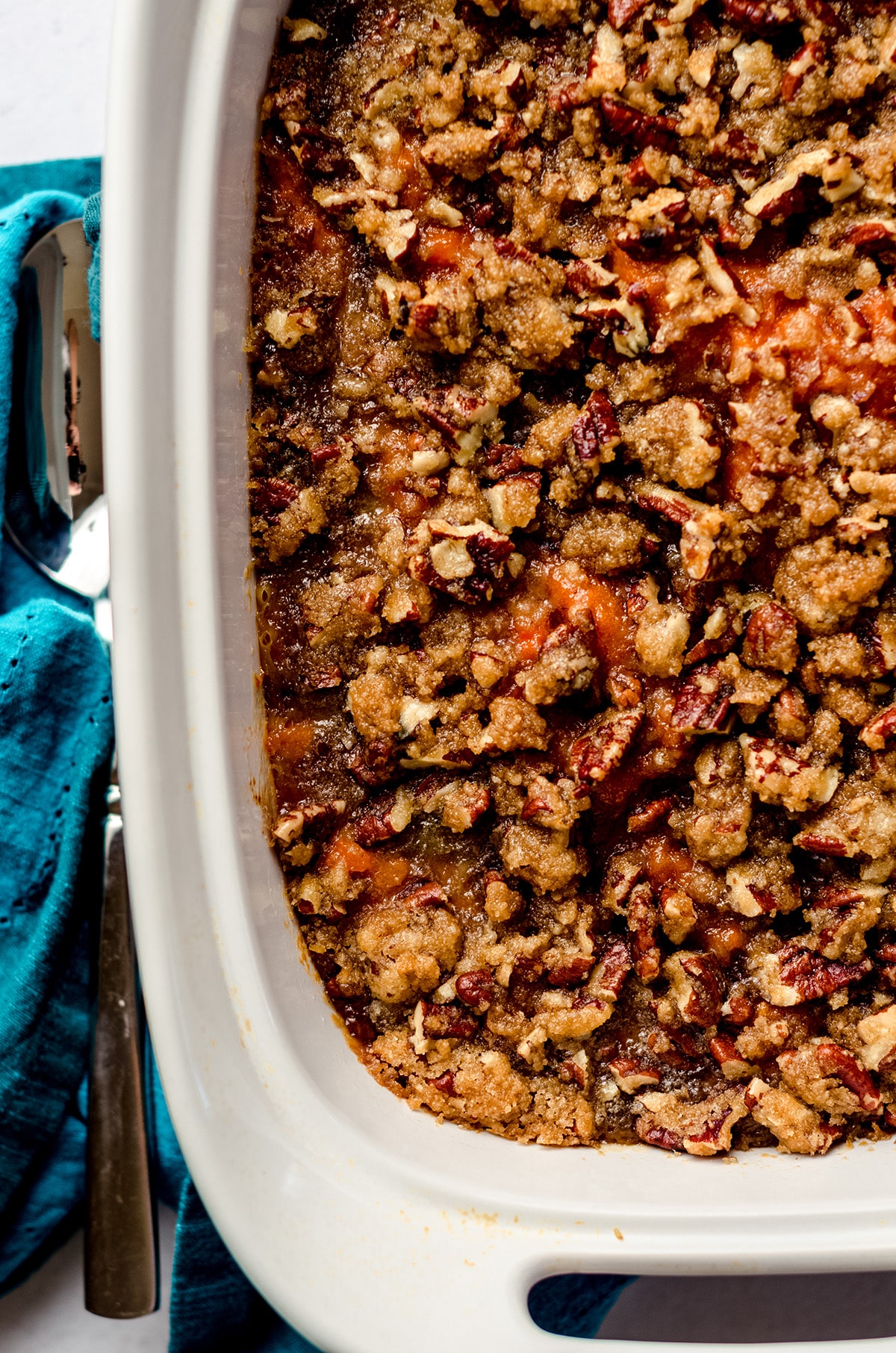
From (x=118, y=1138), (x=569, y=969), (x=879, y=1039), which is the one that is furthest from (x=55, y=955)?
(x=879, y=1039)

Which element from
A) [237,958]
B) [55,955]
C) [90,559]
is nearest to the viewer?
[237,958]

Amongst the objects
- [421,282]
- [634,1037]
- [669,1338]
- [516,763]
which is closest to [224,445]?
[421,282]

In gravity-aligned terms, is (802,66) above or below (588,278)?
above

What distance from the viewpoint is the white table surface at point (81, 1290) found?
1.60 m

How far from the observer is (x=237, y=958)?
1220mm

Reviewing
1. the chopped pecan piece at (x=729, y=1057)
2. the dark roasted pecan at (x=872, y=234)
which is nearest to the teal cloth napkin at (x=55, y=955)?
the chopped pecan piece at (x=729, y=1057)

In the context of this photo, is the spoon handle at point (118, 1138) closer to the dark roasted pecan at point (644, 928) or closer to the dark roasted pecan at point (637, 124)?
the dark roasted pecan at point (644, 928)

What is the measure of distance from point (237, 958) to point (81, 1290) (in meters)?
0.82

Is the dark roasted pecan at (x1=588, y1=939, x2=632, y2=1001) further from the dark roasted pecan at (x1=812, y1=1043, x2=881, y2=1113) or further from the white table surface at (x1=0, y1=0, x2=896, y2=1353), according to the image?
the white table surface at (x1=0, y1=0, x2=896, y2=1353)

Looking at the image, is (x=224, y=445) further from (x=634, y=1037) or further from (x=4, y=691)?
(x=634, y=1037)

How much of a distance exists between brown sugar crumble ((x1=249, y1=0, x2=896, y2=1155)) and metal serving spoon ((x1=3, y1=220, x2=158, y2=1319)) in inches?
16.2

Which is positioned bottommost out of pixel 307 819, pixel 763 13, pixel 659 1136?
pixel 659 1136

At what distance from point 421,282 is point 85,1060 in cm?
120

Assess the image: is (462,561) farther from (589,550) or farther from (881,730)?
(881,730)
